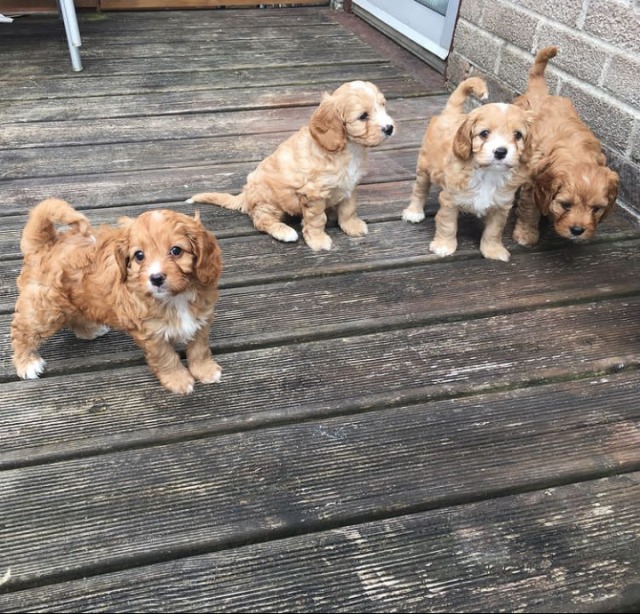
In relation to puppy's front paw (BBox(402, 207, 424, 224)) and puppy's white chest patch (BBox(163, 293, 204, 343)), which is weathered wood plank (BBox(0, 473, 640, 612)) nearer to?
puppy's white chest patch (BBox(163, 293, 204, 343))

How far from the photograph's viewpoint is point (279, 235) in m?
3.25

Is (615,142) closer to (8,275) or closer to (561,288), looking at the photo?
Answer: (561,288)

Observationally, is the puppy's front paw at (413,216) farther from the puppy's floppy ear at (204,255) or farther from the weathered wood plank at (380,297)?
the puppy's floppy ear at (204,255)

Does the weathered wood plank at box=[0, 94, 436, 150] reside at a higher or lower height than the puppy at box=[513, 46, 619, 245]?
lower

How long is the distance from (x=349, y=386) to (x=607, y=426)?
1.00 meters

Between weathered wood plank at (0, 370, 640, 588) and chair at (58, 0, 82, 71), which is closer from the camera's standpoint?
weathered wood plank at (0, 370, 640, 588)

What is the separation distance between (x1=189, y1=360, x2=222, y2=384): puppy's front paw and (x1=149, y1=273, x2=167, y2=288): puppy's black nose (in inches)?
21.5

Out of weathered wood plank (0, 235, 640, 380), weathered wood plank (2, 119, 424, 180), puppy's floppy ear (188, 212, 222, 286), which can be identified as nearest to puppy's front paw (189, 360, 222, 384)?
weathered wood plank (0, 235, 640, 380)

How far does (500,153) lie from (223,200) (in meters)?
1.60

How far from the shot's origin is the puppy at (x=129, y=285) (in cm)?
198

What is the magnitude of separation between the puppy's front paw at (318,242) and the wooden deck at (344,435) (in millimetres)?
53

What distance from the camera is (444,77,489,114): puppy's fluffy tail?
3.00m

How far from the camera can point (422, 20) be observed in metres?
5.55

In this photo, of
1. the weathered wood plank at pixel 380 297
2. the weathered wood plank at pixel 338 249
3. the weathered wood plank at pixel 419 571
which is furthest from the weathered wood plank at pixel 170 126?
the weathered wood plank at pixel 419 571
